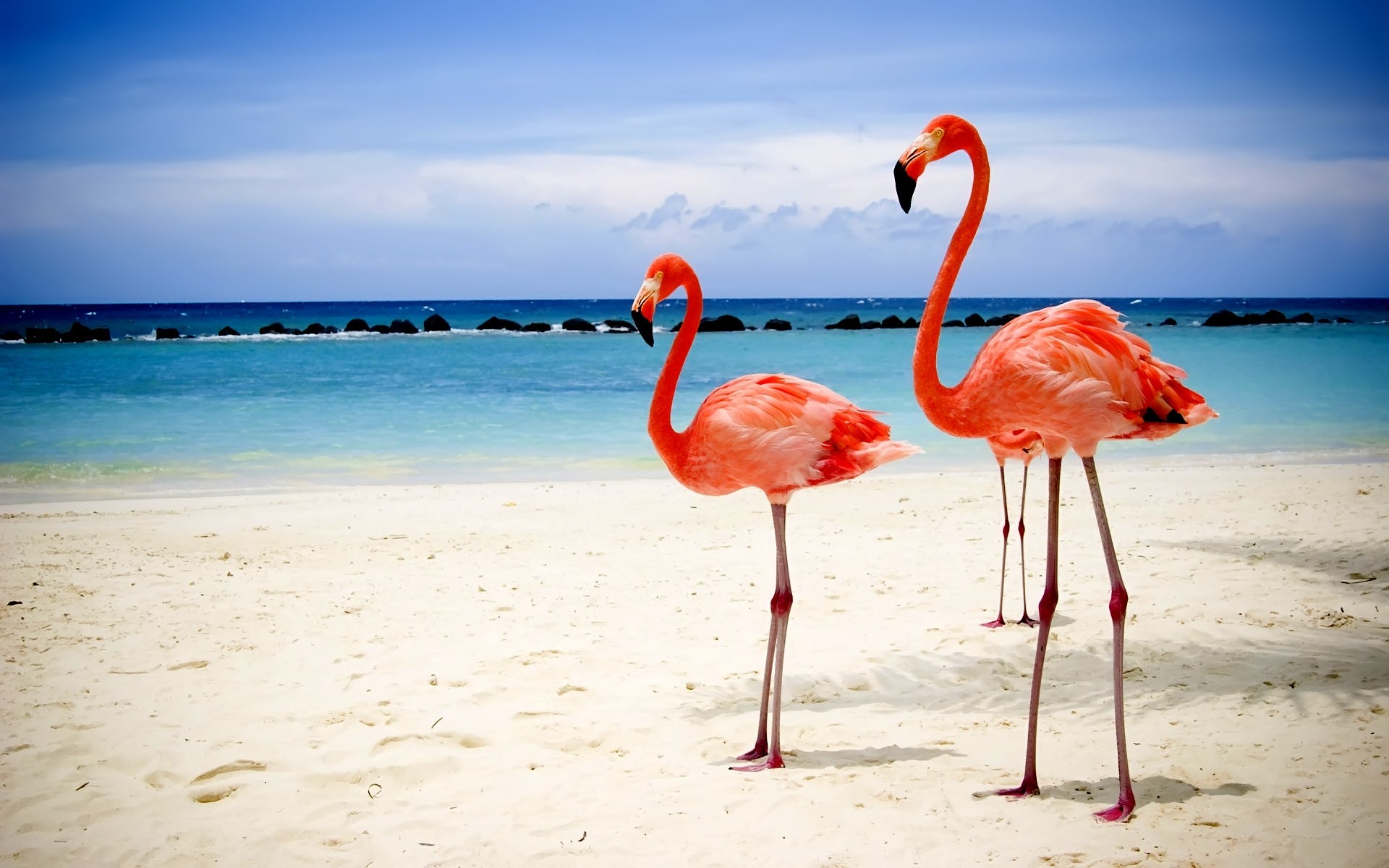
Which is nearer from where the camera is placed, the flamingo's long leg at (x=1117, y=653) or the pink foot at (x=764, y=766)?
the flamingo's long leg at (x=1117, y=653)

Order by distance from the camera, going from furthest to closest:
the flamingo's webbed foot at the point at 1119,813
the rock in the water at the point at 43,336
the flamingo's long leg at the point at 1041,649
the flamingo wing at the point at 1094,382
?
the rock in the water at the point at 43,336, the flamingo's long leg at the point at 1041,649, the flamingo wing at the point at 1094,382, the flamingo's webbed foot at the point at 1119,813

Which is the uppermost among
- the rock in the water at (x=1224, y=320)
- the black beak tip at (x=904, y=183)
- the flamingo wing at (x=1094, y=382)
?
Answer: the rock in the water at (x=1224, y=320)

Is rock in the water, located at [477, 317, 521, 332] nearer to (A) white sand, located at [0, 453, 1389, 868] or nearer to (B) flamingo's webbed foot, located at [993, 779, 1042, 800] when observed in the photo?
(A) white sand, located at [0, 453, 1389, 868]

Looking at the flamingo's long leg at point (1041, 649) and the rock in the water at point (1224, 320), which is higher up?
the rock in the water at point (1224, 320)

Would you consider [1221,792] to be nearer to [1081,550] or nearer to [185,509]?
[1081,550]

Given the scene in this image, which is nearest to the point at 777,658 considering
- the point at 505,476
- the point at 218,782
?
the point at 218,782

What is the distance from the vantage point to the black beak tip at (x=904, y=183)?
359cm

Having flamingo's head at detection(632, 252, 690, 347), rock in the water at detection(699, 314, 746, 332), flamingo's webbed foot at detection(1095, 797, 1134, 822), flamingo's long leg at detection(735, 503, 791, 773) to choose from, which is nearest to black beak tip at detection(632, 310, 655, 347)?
flamingo's head at detection(632, 252, 690, 347)

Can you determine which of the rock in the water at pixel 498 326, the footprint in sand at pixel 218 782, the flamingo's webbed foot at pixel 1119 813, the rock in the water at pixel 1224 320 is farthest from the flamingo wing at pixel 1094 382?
the rock in the water at pixel 1224 320

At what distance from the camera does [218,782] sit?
4031 mm

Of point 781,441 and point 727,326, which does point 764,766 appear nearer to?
point 781,441

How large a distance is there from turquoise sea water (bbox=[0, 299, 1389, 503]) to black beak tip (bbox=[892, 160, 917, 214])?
979cm

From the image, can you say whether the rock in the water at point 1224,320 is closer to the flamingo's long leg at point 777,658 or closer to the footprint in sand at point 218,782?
the flamingo's long leg at point 777,658

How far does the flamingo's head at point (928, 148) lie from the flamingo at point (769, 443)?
3.27ft
